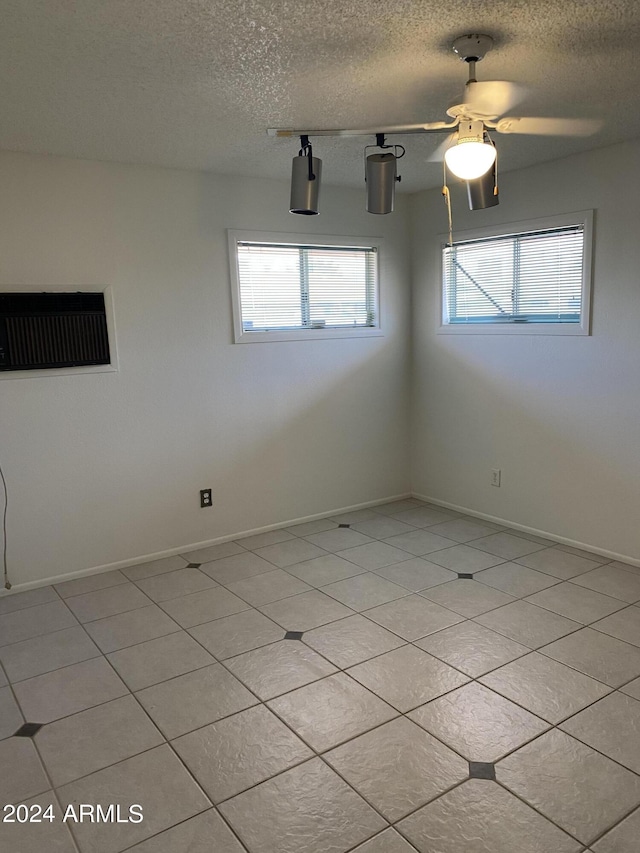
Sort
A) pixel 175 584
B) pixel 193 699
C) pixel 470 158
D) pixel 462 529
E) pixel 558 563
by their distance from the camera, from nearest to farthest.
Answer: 1. pixel 470 158
2. pixel 193 699
3. pixel 175 584
4. pixel 558 563
5. pixel 462 529

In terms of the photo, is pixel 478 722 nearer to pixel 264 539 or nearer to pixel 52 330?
pixel 264 539

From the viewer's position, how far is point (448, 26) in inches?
78.7

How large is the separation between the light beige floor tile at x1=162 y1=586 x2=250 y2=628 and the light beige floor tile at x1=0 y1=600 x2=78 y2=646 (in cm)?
49

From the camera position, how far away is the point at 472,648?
273 cm

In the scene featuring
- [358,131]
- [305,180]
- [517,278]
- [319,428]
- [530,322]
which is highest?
[358,131]

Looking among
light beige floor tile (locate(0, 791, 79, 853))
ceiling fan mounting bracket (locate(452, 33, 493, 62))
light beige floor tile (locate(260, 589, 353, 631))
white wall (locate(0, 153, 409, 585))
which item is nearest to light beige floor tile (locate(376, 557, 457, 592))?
light beige floor tile (locate(260, 589, 353, 631))

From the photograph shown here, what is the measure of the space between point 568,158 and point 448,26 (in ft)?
6.41

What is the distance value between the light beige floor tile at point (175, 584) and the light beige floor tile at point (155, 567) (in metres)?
0.06

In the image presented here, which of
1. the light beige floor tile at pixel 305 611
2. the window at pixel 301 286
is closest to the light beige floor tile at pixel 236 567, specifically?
the light beige floor tile at pixel 305 611

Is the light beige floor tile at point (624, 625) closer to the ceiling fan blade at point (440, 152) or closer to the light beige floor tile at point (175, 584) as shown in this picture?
the light beige floor tile at point (175, 584)

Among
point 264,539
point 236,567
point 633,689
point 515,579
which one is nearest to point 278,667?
point 236,567

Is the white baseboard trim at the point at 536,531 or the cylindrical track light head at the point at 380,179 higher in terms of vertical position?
the cylindrical track light head at the point at 380,179

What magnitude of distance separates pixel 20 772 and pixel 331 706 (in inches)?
42.0

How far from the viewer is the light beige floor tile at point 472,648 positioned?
2604 mm
